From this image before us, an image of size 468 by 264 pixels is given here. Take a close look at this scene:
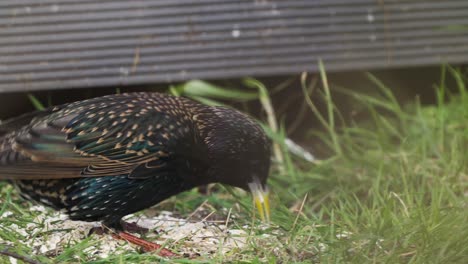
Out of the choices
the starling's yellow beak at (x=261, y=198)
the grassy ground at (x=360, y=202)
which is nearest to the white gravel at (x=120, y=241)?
the grassy ground at (x=360, y=202)

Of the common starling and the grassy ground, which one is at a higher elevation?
the common starling

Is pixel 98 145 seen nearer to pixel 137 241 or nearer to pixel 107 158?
pixel 107 158

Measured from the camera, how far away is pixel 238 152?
3674 millimetres

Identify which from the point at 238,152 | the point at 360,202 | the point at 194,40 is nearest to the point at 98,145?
the point at 238,152

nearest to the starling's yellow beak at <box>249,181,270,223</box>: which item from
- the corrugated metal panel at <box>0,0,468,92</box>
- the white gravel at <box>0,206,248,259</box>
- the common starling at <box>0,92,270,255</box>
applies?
the white gravel at <box>0,206,248,259</box>

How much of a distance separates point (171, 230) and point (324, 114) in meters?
1.65

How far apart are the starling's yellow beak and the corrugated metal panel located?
1.10 metres

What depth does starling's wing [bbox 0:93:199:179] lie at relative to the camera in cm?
341

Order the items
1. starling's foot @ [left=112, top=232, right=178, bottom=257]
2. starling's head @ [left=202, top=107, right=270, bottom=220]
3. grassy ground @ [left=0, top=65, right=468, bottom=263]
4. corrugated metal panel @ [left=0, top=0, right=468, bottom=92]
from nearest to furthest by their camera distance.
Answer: grassy ground @ [left=0, top=65, right=468, bottom=263], starling's foot @ [left=112, top=232, right=178, bottom=257], starling's head @ [left=202, top=107, right=270, bottom=220], corrugated metal panel @ [left=0, top=0, right=468, bottom=92]

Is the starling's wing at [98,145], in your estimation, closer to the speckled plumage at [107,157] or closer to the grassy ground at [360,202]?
the speckled plumage at [107,157]

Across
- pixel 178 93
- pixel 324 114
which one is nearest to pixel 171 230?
pixel 178 93

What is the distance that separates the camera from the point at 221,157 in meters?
3.64

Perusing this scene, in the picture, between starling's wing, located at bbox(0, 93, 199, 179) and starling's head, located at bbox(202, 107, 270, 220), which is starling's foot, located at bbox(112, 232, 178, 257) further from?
starling's head, located at bbox(202, 107, 270, 220)

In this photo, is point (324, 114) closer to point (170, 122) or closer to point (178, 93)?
point (178, 93)
